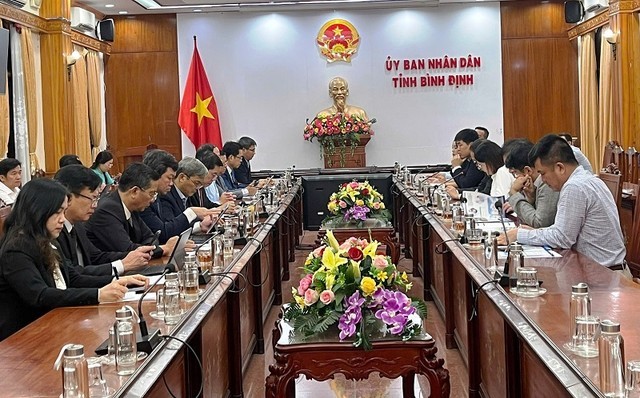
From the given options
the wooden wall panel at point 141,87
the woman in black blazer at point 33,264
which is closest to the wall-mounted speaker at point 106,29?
the wooden wall panel at point 141,87

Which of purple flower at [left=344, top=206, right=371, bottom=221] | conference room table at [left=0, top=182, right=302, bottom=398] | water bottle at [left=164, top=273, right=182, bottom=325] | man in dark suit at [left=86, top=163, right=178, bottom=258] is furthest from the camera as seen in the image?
purple flower at [left=344, top=206, right=371, bottom=221]

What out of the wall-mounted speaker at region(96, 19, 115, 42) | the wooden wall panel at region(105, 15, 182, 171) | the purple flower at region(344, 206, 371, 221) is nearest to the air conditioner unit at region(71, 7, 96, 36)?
the wall-mounted speaker at region(96, 19, 115, 42)

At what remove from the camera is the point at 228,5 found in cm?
1238

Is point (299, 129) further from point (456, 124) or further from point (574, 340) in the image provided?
point (574, 340)

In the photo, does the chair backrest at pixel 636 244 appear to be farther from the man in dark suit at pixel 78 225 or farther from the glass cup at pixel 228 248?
the man in dark suit at pixel 78 225

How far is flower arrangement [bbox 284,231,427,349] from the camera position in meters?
3.04

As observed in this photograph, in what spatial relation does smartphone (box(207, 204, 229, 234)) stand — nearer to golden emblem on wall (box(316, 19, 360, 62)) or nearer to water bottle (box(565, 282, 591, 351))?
water bottle (box(565, 282, 591, 351))

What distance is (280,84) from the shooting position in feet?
42.7

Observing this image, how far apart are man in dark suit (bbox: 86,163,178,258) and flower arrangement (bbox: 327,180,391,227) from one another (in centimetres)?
288

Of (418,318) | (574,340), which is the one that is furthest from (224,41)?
(574,340)

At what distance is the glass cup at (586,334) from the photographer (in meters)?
2.17

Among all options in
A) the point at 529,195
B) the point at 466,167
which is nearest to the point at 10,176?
the point at 466,167

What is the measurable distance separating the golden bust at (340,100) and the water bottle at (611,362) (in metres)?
10.8

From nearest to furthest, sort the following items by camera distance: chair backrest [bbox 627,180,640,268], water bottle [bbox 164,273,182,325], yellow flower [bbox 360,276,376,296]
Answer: water bottle [bbox 164,273,182,325], yellow flower [bbox 360,276,376,296], chair backrest [bbox 627,180,640,268]
